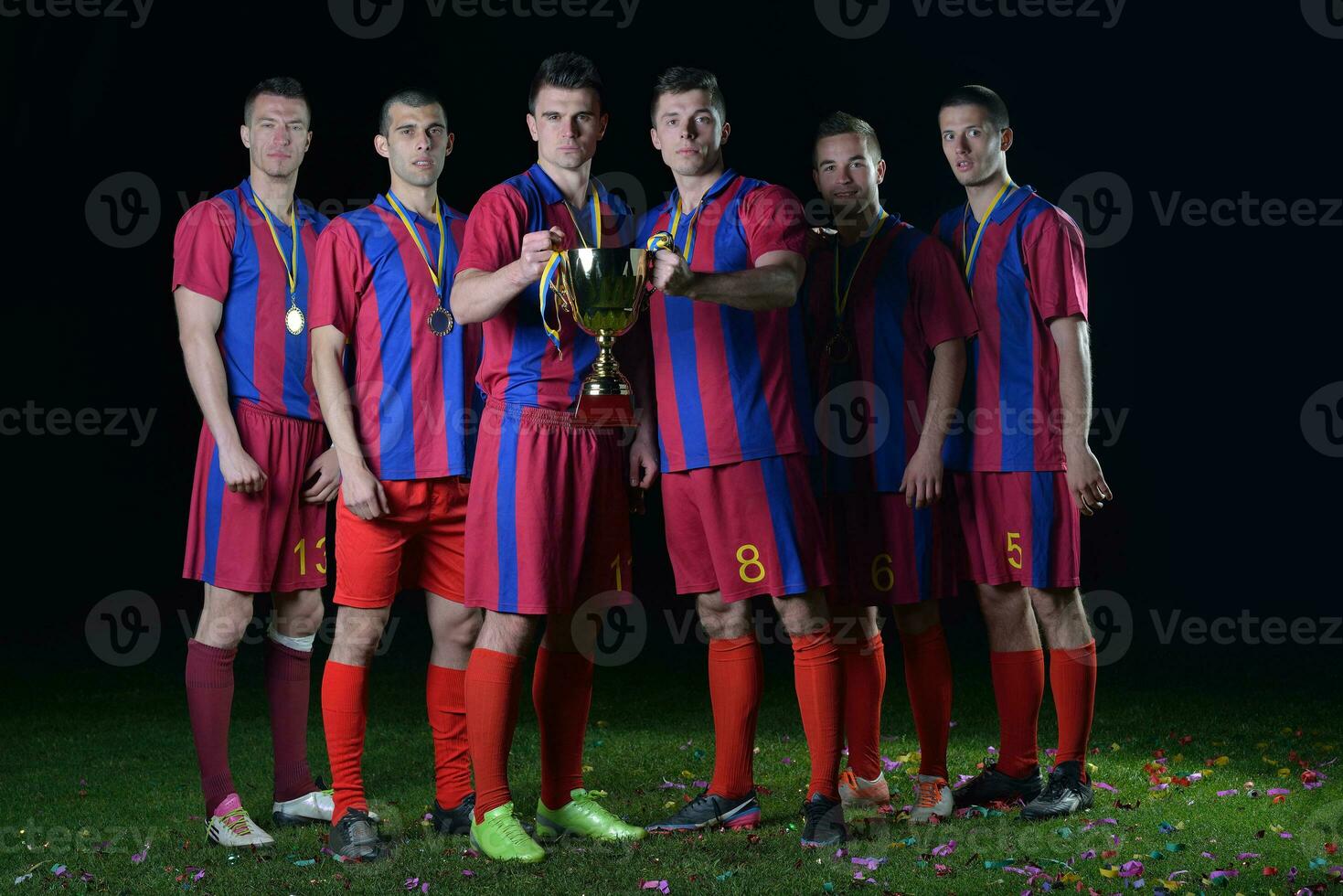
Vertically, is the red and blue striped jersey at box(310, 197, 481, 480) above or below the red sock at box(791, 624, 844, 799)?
above

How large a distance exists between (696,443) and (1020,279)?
0.83 metres

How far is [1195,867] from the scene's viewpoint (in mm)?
2896

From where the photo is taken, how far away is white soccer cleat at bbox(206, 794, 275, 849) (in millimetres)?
3158

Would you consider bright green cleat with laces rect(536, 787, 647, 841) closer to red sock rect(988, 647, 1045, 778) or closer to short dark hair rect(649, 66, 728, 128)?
red sock rect(988, 647, 1045, 778)

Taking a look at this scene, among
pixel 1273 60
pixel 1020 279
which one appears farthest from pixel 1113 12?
pixel 1020 279

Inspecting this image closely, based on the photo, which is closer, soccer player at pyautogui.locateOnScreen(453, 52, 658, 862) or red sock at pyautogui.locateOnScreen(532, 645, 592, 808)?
soccer player at pyautogui.locateOnScreen(453, 52, 658, 862)

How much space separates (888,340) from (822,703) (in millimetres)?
814

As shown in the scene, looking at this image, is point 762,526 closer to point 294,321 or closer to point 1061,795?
point 1061,795

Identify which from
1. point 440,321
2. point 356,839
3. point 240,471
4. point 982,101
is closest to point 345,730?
point 356,839

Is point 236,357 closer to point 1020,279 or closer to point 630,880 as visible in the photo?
point 630,880

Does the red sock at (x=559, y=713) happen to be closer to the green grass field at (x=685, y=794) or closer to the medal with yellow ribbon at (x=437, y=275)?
the green grass field at (x=685, y=794)

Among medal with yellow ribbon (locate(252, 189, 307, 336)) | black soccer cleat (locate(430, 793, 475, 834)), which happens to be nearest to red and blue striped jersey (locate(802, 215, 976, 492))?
black soccer cleat (locate(430, 793, 475, 834))

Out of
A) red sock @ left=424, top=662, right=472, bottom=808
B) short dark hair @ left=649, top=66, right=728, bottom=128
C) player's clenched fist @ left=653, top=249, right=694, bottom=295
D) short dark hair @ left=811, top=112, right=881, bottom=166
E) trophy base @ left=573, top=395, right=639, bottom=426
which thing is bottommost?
red sock @ left=424, top=662, right=472, bottom=808

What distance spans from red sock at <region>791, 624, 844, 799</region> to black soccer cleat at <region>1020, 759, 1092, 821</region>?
482 millimetres
